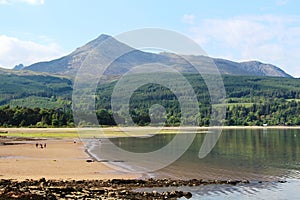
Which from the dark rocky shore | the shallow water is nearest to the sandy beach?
the dark rocky shore

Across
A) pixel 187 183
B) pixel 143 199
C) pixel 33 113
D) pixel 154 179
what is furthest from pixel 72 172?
pixel 33 113

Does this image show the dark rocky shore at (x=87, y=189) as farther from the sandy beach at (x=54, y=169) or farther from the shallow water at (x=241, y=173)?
the sandy beach at (x=54, y=169)

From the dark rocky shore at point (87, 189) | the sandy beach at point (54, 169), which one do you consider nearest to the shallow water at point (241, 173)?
the dark rocky shore at point (87, 189)

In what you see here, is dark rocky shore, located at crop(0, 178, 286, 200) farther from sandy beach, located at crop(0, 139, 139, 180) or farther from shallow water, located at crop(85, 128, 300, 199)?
sandy beach, located at crop(0, 139, 139, 180)

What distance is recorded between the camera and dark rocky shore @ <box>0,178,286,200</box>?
26.0m

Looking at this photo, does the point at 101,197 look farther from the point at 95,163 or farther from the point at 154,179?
the point at 95,163

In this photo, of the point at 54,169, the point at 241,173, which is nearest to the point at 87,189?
the point at 54,169

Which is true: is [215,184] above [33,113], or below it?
below

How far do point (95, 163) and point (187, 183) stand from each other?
1555 cm

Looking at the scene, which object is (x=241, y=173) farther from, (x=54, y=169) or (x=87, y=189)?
(x=54, y=169)

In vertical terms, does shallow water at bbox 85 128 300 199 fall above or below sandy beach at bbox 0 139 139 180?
below

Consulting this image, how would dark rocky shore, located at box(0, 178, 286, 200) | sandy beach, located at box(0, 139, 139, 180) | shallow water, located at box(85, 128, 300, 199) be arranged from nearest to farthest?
dark rocky shore, located at box(0, 178, 286, 200)
shallow water, located at box(85, 128, 300, 199)
sandy beach, located at box(0, 139, 139, 180)

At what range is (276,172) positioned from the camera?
4266cm

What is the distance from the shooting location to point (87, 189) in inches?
1150
